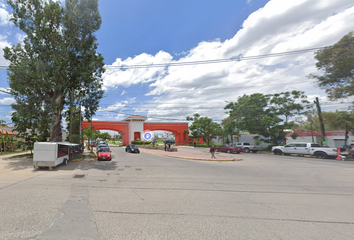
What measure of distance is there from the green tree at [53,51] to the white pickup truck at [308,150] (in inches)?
1004

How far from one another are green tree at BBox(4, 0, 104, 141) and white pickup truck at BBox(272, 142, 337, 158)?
83.6ft

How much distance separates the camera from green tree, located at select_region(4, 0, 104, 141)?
16391 millimetres

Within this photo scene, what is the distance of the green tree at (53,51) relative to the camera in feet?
53.8

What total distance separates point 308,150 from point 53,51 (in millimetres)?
29907

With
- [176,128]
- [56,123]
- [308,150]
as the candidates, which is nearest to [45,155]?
[56,123]

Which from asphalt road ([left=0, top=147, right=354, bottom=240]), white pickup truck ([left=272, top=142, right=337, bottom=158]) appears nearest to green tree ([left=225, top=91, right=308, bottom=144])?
white pickup truck ([left=272, top=142, right=337, bottom=158])

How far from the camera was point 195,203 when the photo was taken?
5.71 metres

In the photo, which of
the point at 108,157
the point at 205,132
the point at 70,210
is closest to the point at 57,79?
the point at 108,157

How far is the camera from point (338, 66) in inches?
808

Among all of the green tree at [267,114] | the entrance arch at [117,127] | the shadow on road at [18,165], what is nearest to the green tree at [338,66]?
the green tree at [267,114]

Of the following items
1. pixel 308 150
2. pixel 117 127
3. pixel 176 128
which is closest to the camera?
pixel 308 150

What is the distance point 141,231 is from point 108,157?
15992 millimetres

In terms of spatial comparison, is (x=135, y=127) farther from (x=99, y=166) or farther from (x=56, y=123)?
(x=99, y=166)

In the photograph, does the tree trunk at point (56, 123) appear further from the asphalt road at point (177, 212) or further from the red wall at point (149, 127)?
the red wall at point (149, 127)
